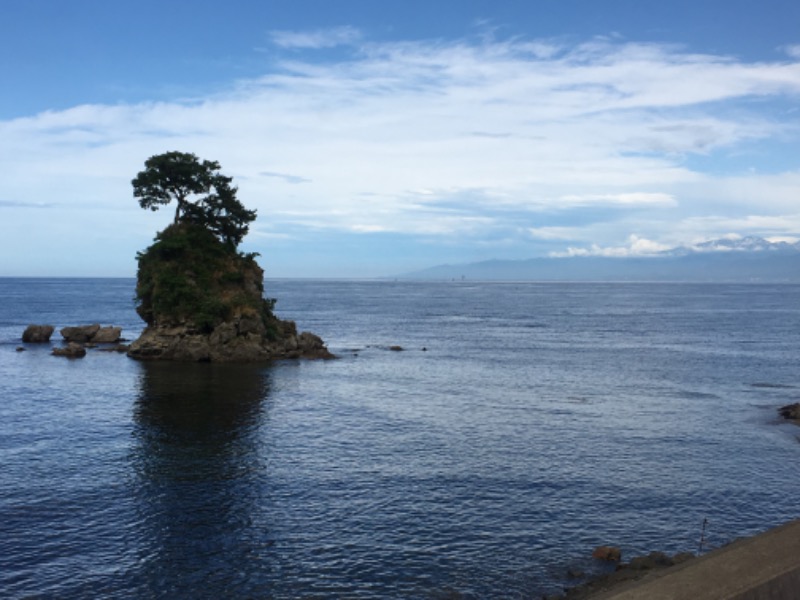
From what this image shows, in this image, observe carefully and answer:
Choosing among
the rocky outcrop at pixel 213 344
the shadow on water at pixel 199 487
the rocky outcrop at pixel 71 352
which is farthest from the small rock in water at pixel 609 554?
the rocky outcrop at pixel 71 352

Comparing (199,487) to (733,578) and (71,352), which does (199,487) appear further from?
(71,352)

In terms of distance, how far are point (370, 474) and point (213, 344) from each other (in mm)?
48051

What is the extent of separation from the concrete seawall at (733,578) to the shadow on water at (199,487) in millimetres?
15513

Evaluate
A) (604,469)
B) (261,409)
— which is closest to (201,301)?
(261,409)

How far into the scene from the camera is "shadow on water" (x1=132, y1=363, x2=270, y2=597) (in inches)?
1024

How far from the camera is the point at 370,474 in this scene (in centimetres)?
A: 3791

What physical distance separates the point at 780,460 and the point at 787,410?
14609 millimetres

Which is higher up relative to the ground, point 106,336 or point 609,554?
point 106,336

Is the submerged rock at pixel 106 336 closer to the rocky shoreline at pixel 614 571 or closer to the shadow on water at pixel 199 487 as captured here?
the shadow on water at pixel 199 487

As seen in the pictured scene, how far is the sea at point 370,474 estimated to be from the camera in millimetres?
26406

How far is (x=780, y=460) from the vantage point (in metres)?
41.0

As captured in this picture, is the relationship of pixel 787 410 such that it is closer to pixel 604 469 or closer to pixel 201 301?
pixel 604 469

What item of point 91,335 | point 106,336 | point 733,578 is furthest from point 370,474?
point 91,335

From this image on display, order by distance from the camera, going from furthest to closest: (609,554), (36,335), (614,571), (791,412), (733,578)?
1. (36,335)
2. (791,412)
3. (609,554)
4. (614,571)
5. (733,578)
